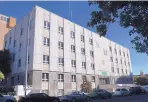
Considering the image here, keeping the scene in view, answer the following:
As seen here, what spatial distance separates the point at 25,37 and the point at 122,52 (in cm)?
3703

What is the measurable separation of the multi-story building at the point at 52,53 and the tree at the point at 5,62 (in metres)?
1.04

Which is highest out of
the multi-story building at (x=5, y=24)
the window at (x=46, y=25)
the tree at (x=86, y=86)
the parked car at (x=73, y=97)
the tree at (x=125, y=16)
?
the multi-story building at (x=5, y=24)

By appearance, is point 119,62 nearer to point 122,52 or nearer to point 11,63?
point 122,52

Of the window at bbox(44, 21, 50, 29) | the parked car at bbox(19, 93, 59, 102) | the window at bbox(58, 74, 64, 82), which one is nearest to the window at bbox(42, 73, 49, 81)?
the window at bbox(58, 74, 64, 82)

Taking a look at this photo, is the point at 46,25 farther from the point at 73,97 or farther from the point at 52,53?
the point at 73,97

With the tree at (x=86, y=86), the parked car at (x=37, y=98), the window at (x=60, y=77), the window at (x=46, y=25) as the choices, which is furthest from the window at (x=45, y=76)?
the parked car at (x=37, y=98)

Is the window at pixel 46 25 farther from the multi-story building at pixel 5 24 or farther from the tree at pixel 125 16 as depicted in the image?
the tree at pixel 125 16

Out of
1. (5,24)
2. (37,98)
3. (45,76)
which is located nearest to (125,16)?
(37,98)

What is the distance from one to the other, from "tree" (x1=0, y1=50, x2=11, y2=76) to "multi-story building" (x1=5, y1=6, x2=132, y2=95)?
40.8 inches

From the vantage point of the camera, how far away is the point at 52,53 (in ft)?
126

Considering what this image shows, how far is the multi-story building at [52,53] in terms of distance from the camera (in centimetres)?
3594

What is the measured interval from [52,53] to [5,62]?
349 inches

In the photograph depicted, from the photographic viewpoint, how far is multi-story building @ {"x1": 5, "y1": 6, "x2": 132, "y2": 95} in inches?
1415

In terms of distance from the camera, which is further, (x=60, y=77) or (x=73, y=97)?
(x=60, y=77)
